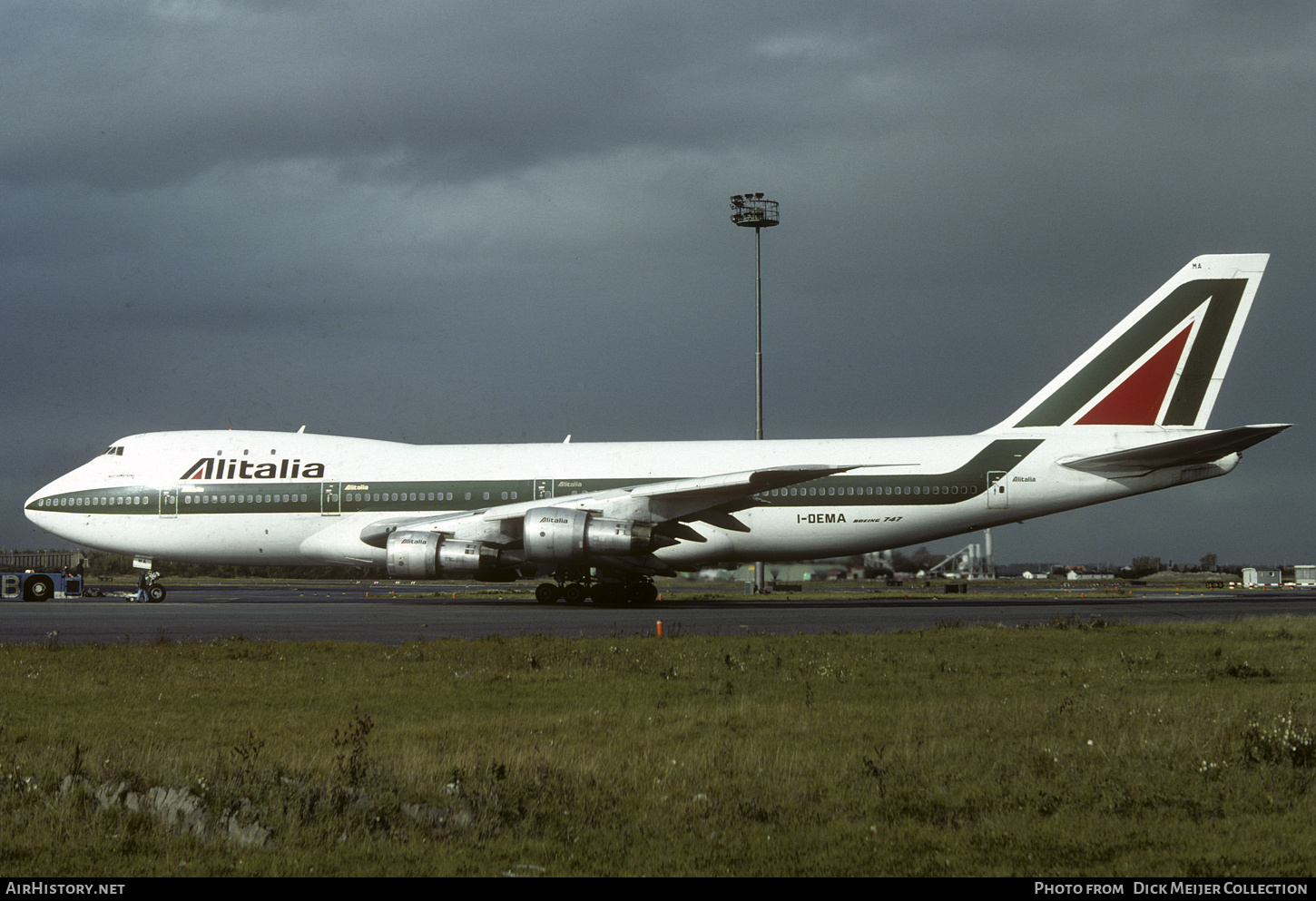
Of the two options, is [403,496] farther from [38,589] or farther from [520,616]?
[38,589]

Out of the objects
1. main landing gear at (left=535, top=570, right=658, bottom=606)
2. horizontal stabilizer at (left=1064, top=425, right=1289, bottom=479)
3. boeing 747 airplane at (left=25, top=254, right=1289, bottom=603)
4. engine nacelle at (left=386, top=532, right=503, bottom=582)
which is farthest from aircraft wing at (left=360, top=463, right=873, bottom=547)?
horizontal stabilizer at (left=1064, top=425, right=1289, bottom=479)

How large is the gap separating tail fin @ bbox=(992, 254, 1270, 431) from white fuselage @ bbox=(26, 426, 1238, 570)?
73 cm

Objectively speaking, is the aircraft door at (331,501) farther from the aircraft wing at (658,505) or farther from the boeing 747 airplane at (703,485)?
the aircraft wing at (658,505)

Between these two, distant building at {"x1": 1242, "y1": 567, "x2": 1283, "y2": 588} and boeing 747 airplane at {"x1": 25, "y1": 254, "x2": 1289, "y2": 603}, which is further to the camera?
distant building at {"x1": 1242, "y1": 567, "x2": 1283, "y2": 588}

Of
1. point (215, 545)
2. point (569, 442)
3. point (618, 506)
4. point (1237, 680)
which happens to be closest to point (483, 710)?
point (1237, 680)

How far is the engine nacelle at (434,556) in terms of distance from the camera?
28.3 m

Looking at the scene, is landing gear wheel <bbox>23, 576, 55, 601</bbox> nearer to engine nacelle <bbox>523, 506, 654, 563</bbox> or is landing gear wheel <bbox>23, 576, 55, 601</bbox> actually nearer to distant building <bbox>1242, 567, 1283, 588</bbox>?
engine nacelle <bbox>523, 506, 654, 563</bbox>

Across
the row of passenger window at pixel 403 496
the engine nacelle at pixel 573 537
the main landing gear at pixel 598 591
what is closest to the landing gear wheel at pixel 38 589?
the row of passenger window at pixel 403 496

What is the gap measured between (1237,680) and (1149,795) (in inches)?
284

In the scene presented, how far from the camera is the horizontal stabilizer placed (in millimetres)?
26891

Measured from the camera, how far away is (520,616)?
85.0 ft

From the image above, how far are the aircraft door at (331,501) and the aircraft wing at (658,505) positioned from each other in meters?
2.05

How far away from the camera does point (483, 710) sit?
36.6 feet

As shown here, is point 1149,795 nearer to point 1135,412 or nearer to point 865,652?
point 865,652
